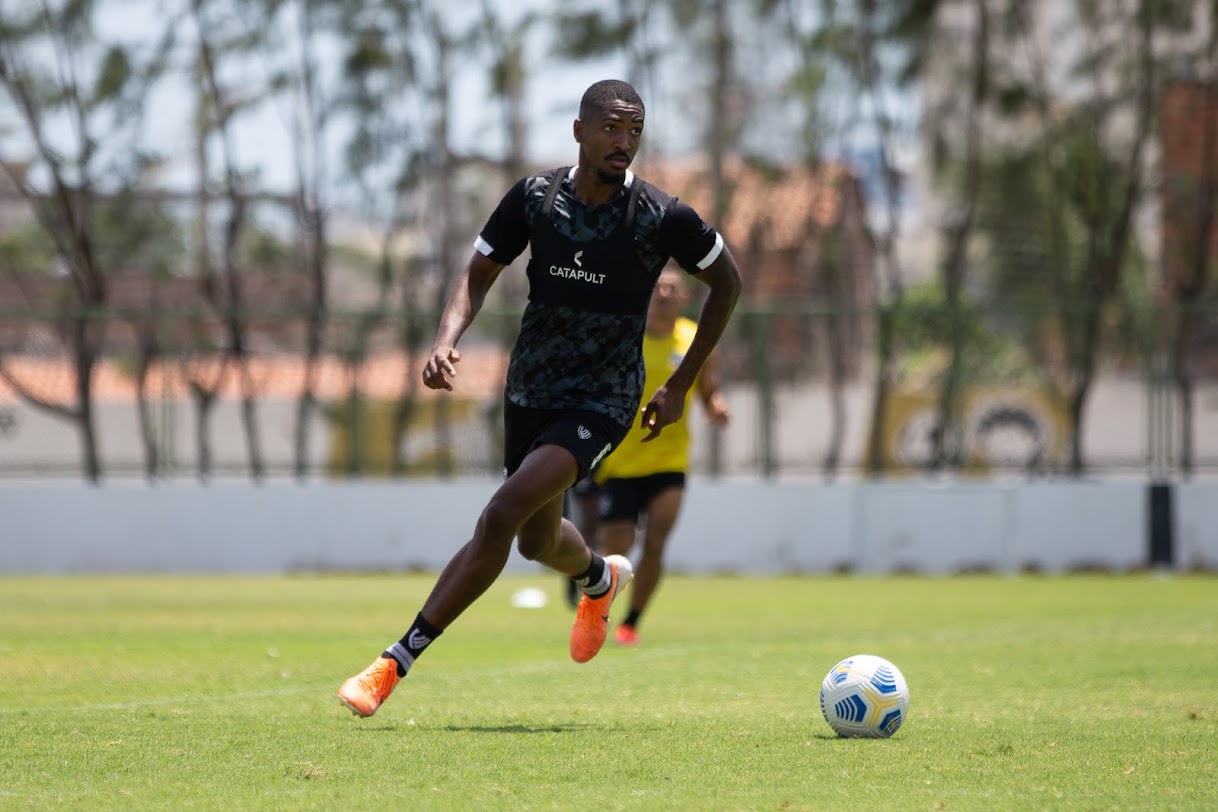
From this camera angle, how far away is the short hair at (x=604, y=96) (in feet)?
21.8

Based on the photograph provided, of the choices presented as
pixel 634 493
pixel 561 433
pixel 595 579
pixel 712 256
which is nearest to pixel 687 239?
pixel 712 256

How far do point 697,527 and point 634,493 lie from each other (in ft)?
29.3

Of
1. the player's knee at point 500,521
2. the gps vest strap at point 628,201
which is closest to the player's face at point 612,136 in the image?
the gps vest strap at point 628,201

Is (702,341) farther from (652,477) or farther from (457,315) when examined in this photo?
(652,477)

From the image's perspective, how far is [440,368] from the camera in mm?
6449

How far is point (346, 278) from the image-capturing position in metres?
26.4

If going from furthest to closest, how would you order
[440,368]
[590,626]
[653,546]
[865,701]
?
[653,546] < [590,626] < [440,368] < [865,701]

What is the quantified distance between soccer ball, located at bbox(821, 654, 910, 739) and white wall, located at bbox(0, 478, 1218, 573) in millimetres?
13063

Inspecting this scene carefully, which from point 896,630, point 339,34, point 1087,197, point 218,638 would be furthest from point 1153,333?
point 218,638

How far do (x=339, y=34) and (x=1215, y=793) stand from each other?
19602 mm

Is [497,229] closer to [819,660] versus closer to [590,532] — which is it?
[819,660]

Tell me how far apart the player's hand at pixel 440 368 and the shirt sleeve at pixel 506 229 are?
568mm

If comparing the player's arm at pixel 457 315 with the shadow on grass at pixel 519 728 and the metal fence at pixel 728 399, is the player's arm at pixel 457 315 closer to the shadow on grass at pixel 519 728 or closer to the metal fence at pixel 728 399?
the shadow on grass at pixel 519 728


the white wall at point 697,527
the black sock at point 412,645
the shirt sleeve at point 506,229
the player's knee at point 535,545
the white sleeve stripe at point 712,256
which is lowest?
the white wall at point 697,527
